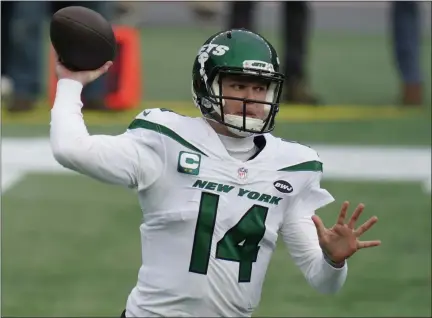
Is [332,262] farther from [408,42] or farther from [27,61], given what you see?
[27,61]

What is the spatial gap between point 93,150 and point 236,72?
560mm

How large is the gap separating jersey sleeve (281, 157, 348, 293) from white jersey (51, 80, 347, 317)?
121mm

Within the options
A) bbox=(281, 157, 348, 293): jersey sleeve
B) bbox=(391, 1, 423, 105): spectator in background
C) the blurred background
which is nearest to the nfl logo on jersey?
bbox=(281, 157, 348, 293): jersey sleeve

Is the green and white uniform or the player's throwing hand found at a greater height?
Answer: the player's throwing hand

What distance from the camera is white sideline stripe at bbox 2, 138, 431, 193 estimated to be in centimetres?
921

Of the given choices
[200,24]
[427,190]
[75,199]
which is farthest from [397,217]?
[200,24]

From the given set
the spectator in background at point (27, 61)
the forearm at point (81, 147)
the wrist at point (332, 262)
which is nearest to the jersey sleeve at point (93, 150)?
the forearm at point (81, 147)

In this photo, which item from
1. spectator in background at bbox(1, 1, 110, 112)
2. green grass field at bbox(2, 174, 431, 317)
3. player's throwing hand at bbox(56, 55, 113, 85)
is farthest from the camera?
spectator in background at bbox(1, 1, 110, 112)

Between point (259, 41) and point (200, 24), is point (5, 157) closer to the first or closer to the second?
point (259, 41)

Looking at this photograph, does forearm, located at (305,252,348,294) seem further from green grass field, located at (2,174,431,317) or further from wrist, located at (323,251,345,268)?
green grass field, located at (2,174,431,317)

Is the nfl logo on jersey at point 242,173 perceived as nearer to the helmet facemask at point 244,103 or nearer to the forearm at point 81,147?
the helmet facemask at point 244,103

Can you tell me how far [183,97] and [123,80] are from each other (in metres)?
1.19

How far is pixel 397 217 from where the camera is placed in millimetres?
8031

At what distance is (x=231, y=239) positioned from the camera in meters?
3.95
